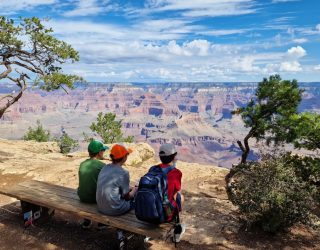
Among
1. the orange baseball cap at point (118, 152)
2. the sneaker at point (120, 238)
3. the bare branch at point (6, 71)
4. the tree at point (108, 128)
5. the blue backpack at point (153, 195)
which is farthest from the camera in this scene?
the tree at point (108, 128)

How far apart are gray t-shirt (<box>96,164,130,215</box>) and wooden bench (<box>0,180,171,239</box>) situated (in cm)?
16

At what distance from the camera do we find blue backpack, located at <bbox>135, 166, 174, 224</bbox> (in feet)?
20.2

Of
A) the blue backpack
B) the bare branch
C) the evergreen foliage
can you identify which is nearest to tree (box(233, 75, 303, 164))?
the evergreen foliage

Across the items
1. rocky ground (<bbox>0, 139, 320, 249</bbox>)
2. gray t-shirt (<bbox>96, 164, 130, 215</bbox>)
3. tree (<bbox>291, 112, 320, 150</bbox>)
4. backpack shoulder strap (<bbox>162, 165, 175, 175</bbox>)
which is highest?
tree (<bbox>291, 112, 320, 150</bbox>)

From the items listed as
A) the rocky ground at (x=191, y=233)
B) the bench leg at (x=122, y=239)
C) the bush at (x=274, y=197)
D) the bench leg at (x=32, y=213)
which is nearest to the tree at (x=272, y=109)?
the bush at (x=274, y=197)

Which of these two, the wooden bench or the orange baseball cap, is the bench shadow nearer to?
the wooden bench

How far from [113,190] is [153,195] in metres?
1.10

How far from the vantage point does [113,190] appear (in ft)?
22.6

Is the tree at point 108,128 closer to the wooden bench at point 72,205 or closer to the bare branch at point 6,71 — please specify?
the bare branch at point 6,71

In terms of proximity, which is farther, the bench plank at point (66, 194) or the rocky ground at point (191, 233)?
the rocky ground at point (191, 233)

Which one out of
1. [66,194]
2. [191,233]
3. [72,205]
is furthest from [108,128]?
[72,205]

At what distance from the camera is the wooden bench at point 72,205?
629 centimetres

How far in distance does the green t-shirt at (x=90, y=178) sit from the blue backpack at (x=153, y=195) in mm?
1617

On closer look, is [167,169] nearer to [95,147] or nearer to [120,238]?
[120,238]
